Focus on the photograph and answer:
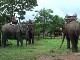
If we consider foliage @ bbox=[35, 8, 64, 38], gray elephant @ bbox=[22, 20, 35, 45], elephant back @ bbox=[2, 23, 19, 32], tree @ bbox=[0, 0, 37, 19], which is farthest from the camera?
foliage @ bbox=[35, 8, 64, 38]

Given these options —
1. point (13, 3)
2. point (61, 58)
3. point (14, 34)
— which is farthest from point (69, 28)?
point (13, 3)

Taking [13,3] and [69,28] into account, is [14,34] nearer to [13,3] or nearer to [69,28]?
[69,28]

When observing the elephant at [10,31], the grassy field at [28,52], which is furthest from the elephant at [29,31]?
the grassy field at [28,52]

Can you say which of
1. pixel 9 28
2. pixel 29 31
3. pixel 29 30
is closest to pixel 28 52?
pixel 9 28

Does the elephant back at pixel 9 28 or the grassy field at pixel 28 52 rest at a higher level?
the elephant back at pixel 9 28

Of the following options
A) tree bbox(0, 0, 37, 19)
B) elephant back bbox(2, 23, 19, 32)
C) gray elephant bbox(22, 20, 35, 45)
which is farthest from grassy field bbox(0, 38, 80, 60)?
tree bbox(0, 0, 37, 19)

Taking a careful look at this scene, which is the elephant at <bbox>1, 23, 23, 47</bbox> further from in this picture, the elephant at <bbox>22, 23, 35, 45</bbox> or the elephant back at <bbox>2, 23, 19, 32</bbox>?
the elephant at <bbox>22, 23, 35, 45</bbox>

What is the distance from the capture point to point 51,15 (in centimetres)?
5778

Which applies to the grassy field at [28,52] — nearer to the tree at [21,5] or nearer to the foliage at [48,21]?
the tree at [21,5]

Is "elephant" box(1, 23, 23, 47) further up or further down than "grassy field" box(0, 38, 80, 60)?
further up

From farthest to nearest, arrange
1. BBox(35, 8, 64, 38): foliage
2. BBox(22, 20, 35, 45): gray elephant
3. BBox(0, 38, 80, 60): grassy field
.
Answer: BBox(35, 8, 64, 38): foliage < BBox(22, 20, 35, 45): gray elephant < BBox(0, 38, 80, 60): grassy field

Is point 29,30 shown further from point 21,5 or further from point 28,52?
point 21,5

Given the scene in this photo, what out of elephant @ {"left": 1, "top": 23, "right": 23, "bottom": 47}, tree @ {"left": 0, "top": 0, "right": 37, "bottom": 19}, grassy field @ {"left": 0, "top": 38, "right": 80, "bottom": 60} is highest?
tree @ {"left": 0, "top": 0, "right": 37, "bottom": 19}

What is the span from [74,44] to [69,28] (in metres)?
0.95
